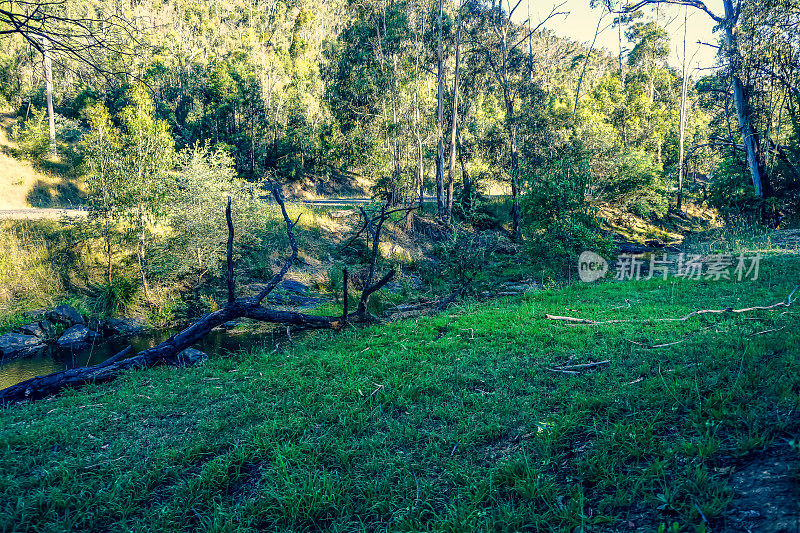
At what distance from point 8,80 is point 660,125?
→ 5742 cm

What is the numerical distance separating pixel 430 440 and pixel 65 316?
44.3 feet

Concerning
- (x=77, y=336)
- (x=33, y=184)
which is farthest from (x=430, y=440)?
(x=33, y=184)

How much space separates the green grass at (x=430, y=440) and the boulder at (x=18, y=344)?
7303mm

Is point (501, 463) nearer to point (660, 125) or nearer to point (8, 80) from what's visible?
point (660, 125)

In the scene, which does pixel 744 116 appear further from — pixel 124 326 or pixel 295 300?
pixel 124 326

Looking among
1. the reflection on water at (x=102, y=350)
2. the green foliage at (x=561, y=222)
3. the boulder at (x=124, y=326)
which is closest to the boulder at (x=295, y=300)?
the reflection on water at (x=102, y=350)

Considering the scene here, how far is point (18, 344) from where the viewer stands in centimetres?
1111

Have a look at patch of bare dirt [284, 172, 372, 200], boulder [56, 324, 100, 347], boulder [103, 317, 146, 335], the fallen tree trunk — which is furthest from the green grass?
patch of bare dirt [284, 172, 372, 200]

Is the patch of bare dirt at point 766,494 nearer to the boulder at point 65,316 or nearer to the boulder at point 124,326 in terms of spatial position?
the boulder at point 124,326

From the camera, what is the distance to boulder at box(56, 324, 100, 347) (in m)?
11.8

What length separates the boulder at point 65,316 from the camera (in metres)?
12.4

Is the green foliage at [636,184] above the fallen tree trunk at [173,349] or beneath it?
above

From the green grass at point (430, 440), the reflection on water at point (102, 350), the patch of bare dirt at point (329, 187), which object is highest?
the patch of bare dirt at point (329, 187)
